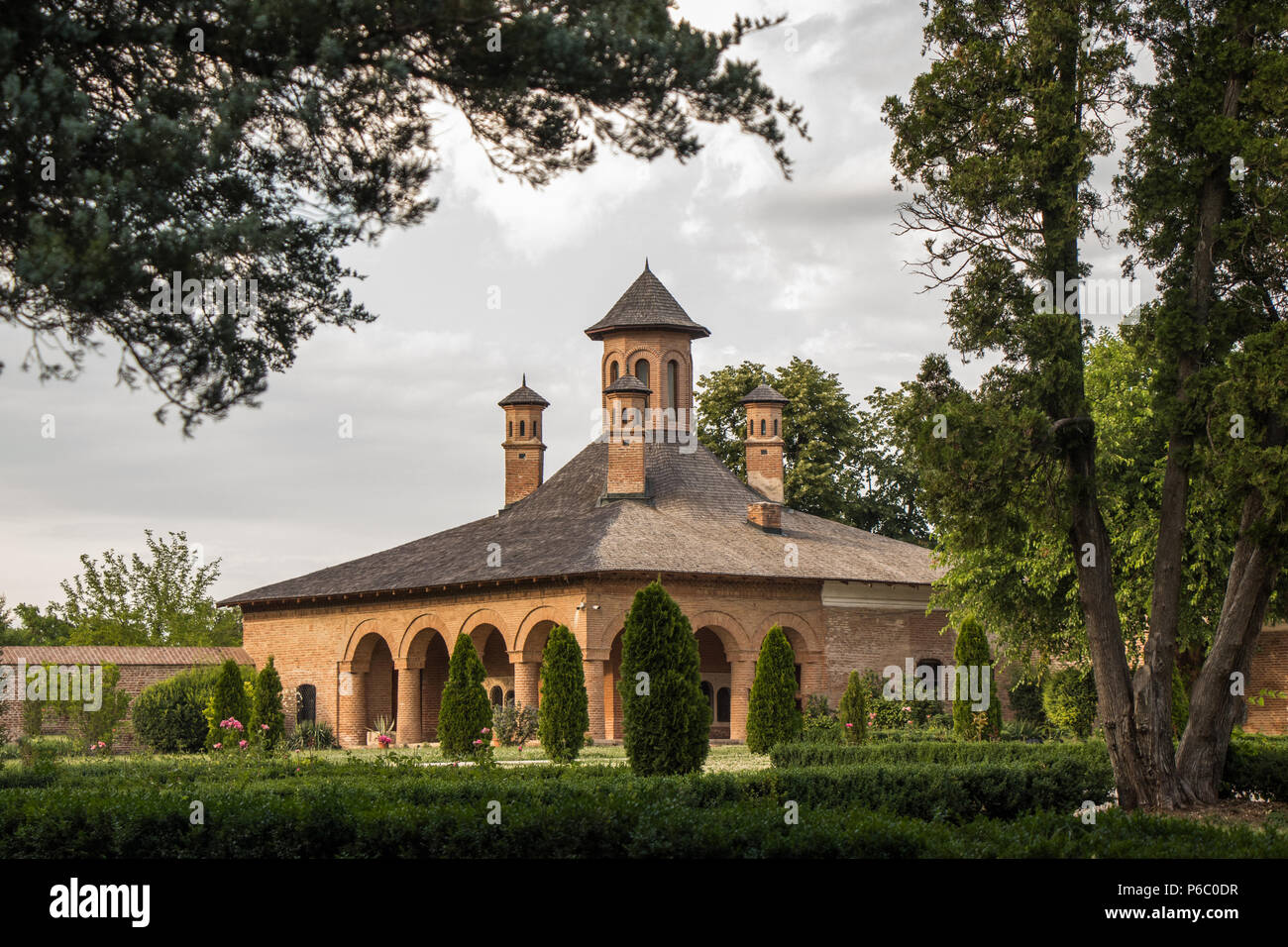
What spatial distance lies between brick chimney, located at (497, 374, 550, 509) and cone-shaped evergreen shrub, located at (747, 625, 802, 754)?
1839cm

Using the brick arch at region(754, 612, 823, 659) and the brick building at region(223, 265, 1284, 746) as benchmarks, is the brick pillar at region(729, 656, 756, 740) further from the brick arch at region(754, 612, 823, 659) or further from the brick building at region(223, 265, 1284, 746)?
the brick arch at region(754, 612, 823, 659)

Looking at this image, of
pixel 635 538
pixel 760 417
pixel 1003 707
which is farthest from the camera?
pixel 760 417

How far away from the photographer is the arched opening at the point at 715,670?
35.2 meters

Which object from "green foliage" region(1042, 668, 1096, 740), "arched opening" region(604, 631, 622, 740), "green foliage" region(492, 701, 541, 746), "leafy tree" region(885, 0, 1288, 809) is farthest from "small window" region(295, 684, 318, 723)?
"leafy tree" region(885, 0, 1288, 809)

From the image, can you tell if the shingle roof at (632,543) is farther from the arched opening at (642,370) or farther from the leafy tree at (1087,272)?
the leafy tree at (1087,272)

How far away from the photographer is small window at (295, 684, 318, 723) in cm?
3772

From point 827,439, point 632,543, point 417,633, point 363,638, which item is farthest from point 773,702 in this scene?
point 827,439

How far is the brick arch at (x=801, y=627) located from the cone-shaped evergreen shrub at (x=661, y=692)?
15012 mm

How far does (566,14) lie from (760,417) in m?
32.5

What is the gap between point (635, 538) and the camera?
109ft

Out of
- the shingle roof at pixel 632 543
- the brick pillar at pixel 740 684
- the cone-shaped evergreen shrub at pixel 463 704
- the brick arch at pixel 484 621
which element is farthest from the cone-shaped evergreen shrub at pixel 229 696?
the brick pillar at pixel 740 684
